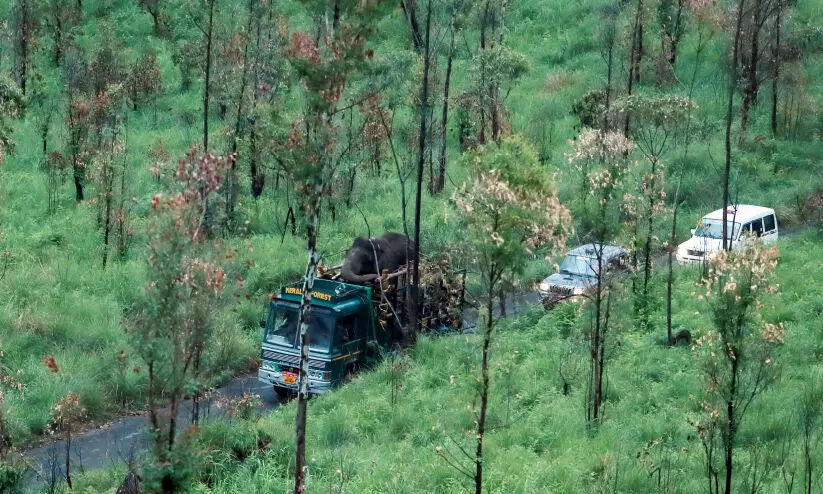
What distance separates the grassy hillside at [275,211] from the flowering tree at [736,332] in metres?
2.63

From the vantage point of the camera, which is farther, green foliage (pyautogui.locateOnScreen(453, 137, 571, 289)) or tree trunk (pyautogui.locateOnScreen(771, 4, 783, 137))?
tree trunk (pyautogui.locateOnScreen(771, 4, 783, 137))

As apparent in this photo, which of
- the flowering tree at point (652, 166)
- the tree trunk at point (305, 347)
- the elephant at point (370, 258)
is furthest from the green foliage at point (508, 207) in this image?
the elephant at point (370, 258)

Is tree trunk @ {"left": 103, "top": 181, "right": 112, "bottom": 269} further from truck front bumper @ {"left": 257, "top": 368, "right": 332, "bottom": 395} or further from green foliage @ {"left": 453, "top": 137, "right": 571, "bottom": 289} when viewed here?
green foliage @ {"left": 453, "top": 137, "right": 571, "bottom": 289}

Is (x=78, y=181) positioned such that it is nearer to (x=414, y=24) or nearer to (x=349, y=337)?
(x=349, y=337)

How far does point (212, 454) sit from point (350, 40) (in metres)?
6.69

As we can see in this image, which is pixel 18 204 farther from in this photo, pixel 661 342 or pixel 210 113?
pixel 661 342

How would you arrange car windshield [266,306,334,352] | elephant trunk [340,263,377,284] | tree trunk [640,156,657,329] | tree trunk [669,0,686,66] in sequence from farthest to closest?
tree trunk [669,0,686,66] → elephant trunk [340,263,377,284] → tree trunk [640,156,657,329] → car windshield [266,306,334,352]

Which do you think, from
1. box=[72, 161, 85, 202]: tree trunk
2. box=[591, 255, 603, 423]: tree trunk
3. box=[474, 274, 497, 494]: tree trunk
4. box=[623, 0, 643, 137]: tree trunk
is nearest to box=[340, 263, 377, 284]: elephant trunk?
box=[591, 255, 603, 423]: tree trunk

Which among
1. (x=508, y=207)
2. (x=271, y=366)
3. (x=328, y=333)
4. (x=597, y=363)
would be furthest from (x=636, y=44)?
(x=508, y=207)

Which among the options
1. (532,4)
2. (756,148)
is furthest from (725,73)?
(532,4)

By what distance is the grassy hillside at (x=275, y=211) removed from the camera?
19047 millimetres

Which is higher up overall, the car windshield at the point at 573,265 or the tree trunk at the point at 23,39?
the tree trunk at the point at 23,39

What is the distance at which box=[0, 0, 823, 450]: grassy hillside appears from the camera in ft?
62.5

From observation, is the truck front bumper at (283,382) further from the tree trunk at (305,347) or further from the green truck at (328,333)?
the tree trunk at (305,347)
